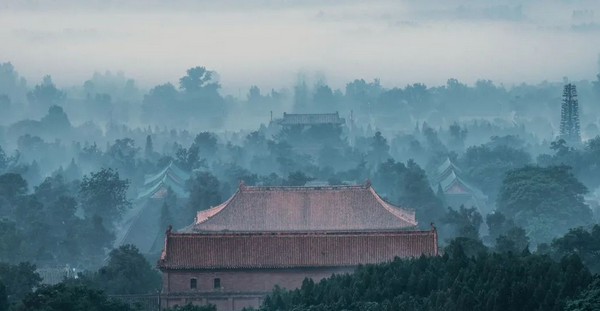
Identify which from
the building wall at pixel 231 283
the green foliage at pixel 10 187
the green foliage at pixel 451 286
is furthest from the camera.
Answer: the green foliage at pixel 10 187

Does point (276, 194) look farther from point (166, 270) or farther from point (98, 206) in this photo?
point (98, 206)

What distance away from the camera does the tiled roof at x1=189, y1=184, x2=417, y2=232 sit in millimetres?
53250

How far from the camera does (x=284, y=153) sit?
10406 centimetres

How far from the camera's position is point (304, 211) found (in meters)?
53.8

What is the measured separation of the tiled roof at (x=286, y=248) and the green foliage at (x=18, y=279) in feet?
14.0

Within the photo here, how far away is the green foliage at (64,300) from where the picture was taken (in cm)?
3659

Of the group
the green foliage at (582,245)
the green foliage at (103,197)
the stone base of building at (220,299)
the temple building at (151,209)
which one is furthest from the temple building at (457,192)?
the stone base of building at (220,299)

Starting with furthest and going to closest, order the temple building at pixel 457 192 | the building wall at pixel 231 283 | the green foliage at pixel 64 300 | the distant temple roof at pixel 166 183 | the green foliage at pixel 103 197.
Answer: the distant temple roof at pixel 166 183 < the temple building at pixel 457 192 < the green foliage at pixel 103 197 < the building wall at pixel 231 283 < the green foliage at pixel 64 300

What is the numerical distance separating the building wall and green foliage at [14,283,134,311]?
6543 millimetres

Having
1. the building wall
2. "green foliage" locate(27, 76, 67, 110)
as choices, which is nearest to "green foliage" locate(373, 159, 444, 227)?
the building wall

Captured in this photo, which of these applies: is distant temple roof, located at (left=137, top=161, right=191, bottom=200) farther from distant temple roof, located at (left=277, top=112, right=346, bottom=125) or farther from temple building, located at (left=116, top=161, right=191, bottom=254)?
distant temple roof, located at (left=277, top=112, right=346, bottom=125)

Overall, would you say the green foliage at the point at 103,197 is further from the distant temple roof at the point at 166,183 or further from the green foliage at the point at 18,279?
the green foliage at the point at 18,279

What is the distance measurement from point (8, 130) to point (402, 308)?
120 metres

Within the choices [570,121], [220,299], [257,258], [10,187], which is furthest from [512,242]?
[570,121]
